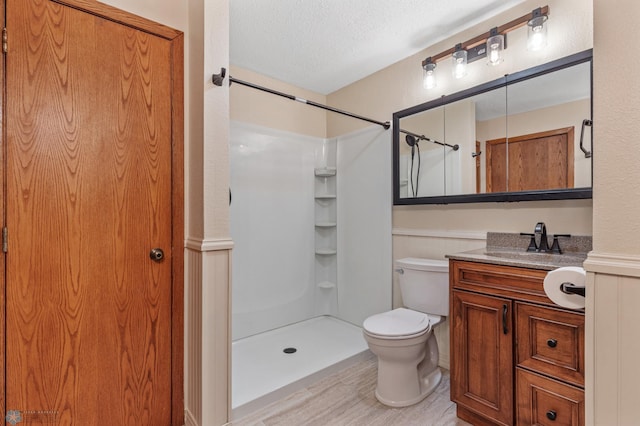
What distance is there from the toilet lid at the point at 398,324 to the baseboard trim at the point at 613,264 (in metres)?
1.09

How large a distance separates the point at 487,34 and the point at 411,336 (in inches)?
74.2

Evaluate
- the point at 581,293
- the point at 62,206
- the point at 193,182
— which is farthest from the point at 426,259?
the point at 62,206

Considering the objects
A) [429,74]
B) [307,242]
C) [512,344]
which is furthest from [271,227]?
[512,344]

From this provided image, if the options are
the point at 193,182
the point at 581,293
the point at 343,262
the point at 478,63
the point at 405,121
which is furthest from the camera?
the point at 343,262

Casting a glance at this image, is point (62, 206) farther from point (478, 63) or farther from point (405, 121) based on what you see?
point (478, 63)

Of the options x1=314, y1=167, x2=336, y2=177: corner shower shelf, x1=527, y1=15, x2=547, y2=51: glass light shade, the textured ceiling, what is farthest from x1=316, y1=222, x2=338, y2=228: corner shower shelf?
x1=527, y1=15, x2=547, y2=51: glass light shade

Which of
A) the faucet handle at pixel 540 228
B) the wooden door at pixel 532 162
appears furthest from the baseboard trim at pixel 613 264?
the wooden door at pixel 532 162

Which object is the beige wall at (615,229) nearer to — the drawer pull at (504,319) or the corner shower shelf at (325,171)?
the drawer pull at (504,319)

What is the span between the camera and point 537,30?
1.71m

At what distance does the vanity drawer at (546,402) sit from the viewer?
1.26m

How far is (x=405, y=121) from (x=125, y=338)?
2.29 metres

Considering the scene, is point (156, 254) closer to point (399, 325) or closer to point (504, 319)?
point (399, 325)

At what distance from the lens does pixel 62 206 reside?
1.31 meters

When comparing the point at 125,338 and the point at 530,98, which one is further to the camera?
the point at 530,98
